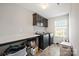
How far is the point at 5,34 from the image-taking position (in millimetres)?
1384

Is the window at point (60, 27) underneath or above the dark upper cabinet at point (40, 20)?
underneath

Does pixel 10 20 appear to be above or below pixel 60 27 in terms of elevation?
above

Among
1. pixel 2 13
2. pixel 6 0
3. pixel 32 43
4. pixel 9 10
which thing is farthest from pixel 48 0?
pixel 32 43

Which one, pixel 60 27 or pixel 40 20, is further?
pixel 40 20

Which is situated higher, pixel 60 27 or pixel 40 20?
pixel 40 20

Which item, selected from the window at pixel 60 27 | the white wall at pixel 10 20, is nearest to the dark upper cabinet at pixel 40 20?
the window at pixel 60 27


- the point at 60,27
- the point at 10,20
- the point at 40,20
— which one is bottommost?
the point at 60,27

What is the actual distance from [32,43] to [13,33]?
74 cm

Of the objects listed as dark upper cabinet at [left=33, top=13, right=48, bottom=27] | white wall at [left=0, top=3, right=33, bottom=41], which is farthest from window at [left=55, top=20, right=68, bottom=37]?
white wall at [left=0, top=3, right=33, bottom=41]

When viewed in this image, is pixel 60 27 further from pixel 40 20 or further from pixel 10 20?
pixel 10 20

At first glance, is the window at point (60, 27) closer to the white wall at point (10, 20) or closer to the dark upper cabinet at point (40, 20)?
the dark upper cabinet at point (40, 20)

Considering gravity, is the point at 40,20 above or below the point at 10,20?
above

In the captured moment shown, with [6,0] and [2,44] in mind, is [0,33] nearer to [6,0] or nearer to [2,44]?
[2,44]

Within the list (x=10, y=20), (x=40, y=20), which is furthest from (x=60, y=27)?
(x=10, y=20)
